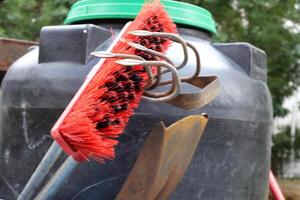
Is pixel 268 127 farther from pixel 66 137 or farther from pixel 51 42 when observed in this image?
pixel 66 137

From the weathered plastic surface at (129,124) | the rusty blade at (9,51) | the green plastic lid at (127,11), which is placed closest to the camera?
the weathered plastic surface at (129,124)

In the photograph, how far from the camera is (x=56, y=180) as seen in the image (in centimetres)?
100

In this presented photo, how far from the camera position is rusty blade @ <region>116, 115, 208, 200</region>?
1018mm

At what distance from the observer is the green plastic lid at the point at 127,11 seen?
4.23ft

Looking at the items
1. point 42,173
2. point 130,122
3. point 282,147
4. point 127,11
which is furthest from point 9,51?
point 282,147

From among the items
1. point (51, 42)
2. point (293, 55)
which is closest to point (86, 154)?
point (51, 42)

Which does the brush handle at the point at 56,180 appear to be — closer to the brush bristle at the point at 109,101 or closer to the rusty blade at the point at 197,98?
the brush bristle at the point at 109,101

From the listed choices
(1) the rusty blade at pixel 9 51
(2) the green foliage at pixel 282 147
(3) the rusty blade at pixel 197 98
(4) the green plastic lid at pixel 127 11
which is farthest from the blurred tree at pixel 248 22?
(2) the green foliage at pixel 282 147

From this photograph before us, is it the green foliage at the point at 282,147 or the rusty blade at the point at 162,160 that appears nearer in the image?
the rusty blade at the point at 162,160

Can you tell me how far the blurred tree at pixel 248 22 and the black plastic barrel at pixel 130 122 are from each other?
2084 mm

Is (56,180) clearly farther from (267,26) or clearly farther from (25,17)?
(25,17)

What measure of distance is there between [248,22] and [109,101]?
3118mm

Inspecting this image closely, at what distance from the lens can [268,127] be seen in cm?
136

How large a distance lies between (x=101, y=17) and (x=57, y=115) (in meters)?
0.25
